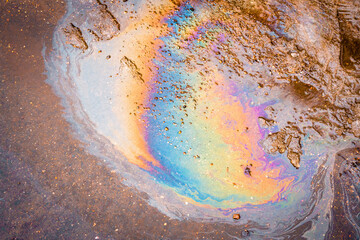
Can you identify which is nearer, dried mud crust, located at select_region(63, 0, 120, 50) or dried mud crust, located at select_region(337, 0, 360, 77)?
dried mud crust, located at select_region(337, 0, 360, 77)

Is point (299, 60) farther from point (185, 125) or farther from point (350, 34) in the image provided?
point (185, 125)

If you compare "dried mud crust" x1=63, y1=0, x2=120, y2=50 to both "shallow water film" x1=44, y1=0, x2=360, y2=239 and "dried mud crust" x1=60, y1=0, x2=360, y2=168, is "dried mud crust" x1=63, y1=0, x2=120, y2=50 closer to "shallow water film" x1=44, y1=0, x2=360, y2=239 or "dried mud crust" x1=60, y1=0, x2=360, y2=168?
"shallow water film" x1=44, y1=0, x2=360, y2=239

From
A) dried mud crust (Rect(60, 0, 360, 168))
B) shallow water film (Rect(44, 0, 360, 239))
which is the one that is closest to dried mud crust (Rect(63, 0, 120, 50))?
shallow water film (Rect(44, 0, 360, 239))

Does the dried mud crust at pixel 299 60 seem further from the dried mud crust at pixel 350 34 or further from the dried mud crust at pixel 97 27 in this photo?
the dried mud crust at pixel 97 27

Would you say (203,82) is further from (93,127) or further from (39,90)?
(39,90)

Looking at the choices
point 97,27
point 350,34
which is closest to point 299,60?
point 350,34

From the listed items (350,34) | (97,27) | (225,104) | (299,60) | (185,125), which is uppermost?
(350,34)

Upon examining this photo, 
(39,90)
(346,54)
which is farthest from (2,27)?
(346,54)
